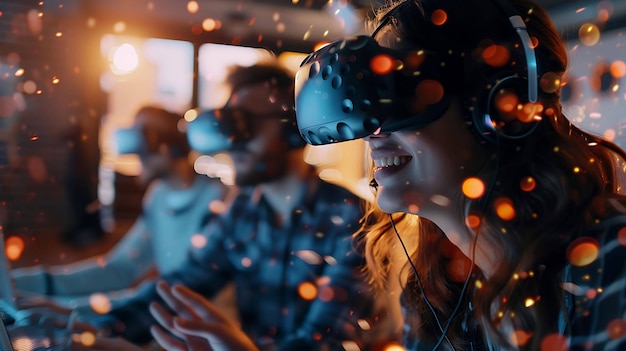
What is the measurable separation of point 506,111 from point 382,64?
9 cm

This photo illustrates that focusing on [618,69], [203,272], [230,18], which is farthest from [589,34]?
[203,272]

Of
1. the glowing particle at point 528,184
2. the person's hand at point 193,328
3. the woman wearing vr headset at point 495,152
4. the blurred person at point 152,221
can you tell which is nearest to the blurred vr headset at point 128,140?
the blurred person at point 152,221

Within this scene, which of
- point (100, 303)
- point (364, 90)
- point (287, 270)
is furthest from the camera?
point (287, 270)

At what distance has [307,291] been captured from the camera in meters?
0.77

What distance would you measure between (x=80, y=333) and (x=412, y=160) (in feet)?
1.45

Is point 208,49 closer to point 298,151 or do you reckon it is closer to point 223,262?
point 298,151

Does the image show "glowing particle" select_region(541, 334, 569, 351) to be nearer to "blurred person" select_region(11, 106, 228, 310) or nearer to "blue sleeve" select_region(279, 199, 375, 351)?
"blue sleeve" select_region(279, 199, 375, 351)

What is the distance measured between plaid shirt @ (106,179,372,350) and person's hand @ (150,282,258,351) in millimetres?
54

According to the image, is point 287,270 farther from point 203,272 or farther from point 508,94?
point 508,94

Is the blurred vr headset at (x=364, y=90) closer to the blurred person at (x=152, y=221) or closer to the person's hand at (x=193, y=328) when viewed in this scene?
the person's hand at (x=193, y=328)

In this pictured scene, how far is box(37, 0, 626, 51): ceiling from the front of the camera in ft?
2.34

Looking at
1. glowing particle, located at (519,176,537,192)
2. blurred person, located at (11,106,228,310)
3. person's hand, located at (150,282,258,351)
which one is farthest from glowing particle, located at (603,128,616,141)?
blurred person, located at (11,106,228,310)

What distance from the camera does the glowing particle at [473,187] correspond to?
1.26 feet

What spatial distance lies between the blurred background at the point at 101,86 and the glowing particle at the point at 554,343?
Result: 0.31 m
